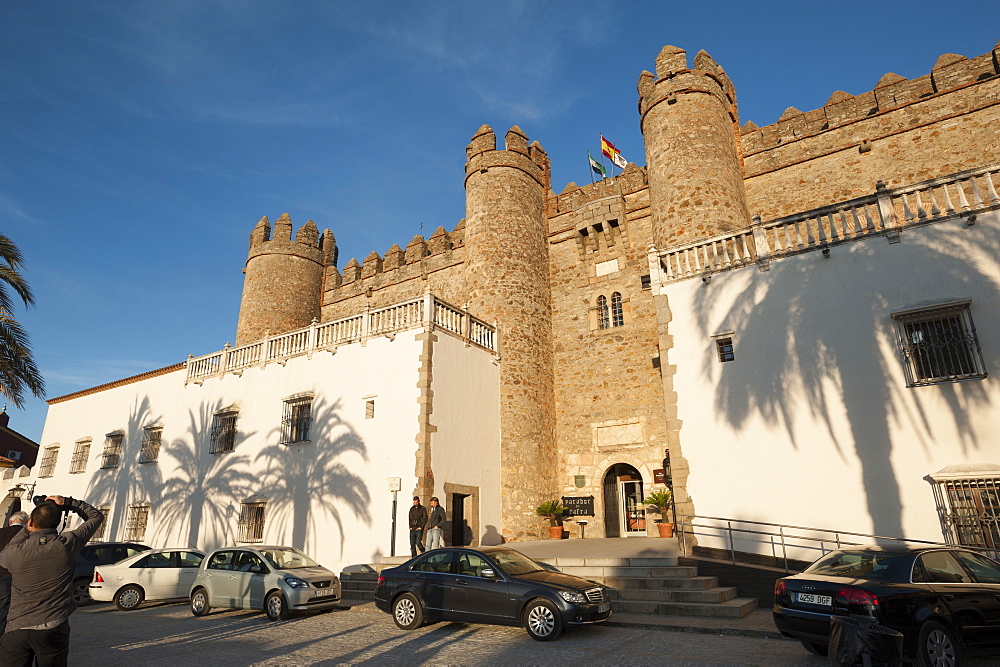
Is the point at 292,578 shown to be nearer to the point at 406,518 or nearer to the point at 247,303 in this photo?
the point at 406,518

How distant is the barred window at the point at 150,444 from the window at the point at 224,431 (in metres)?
3.32

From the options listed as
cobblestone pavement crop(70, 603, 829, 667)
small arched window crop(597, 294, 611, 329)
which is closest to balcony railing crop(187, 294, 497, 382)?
small arched window crop(597, 294, 611, 329)

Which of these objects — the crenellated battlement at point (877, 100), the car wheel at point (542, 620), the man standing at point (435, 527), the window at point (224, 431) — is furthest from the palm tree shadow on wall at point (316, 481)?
the crenellated battlement at point (877, 100)

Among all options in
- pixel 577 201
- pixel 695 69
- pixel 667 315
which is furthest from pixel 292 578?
pixel 695 69

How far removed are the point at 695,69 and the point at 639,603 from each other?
16.5 metres

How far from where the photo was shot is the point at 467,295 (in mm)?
20719

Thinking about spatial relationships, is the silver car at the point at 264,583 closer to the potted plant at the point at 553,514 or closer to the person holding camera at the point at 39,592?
the person holding camera at the point at 39,592

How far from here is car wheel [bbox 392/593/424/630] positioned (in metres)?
9.18

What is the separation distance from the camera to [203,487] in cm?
1953

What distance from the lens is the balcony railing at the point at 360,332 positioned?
16.9 m

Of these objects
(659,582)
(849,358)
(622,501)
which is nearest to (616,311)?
(622,501)

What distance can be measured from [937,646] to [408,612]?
22.4ft

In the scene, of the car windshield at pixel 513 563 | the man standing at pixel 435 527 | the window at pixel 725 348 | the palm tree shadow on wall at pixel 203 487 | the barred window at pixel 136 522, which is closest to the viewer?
the car windshield at pixel 513 563

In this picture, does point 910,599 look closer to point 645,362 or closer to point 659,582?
point 659,582
